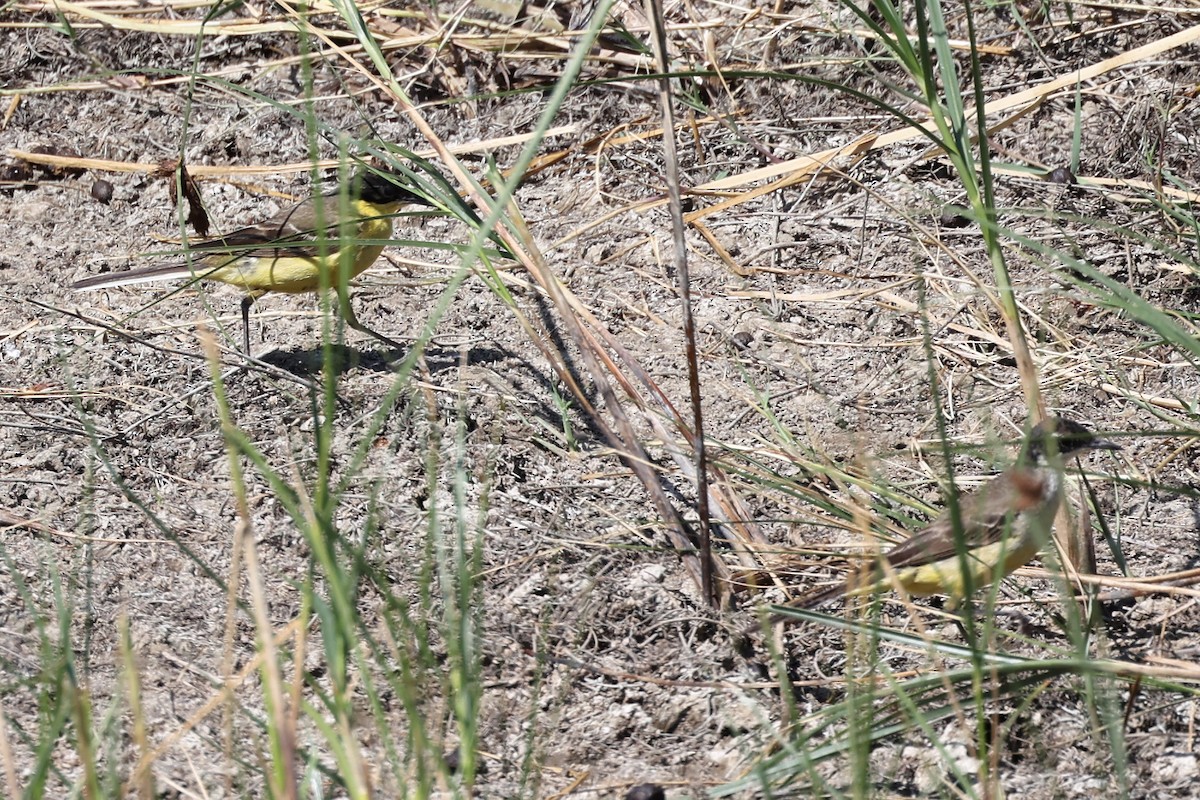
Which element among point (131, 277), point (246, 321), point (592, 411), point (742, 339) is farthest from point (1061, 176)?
point (131, 277)

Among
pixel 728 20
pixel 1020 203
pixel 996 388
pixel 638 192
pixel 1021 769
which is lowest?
pixel 1021 769

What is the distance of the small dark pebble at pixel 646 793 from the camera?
130 inches

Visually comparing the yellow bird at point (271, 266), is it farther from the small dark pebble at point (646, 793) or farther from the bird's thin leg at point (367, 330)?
the small dark pebble at point (646, 793)

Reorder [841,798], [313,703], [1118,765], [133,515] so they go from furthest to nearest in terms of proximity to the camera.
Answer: [133,515] → [313,703] → [841,798] → [1118,765]

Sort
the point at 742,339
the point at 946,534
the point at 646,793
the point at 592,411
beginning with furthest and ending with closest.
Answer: the point at 742,339 → the point at 592,411 → the point at 946,534 → the point at 646,793

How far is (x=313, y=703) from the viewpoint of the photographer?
368cm

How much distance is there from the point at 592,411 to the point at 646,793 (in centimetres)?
130

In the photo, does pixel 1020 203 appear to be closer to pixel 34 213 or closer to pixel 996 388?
pixel 996 388

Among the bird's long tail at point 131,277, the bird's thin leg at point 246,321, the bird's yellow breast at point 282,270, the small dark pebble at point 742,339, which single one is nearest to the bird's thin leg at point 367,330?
the bird's yellow breast at point 282,270

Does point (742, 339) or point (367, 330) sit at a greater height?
point (367, 330)

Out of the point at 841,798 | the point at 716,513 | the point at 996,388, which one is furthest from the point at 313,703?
the point at 996,388

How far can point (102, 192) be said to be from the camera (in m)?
6.65

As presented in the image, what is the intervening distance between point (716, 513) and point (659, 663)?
0.55 meters

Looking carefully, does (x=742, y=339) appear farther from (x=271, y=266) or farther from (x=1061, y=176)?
(x=271, y=266)
